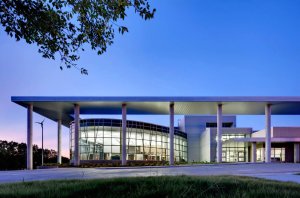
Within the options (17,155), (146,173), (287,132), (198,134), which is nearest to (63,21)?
(146,173)

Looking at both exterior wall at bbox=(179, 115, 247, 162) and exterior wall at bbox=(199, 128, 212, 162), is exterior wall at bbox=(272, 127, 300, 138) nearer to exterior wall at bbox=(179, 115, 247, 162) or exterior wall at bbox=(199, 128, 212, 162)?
exterior wall at bbox=(199, 128, 212, 162)

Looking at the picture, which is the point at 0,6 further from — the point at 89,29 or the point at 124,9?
the point at 124,9

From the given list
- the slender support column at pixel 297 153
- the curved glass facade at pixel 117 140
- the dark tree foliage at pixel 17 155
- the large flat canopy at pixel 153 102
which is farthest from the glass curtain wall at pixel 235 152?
the dark tree foliage at pixel 17 155

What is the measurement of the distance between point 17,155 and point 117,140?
34299 millimetres

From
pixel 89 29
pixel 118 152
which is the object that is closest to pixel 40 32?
pixel 89 29

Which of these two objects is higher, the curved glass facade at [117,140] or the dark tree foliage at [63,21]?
the dark tree foliage at [63,21]

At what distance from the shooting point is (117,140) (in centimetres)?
5225

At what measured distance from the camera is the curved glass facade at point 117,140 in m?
51.6

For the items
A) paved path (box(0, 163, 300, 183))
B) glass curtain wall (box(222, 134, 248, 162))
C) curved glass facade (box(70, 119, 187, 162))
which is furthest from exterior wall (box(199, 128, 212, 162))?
paved path (box(0, 163, 300, 183))

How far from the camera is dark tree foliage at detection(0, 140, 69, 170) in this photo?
66.8 metres

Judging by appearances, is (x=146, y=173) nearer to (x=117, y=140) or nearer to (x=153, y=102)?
(x=153, y=102)

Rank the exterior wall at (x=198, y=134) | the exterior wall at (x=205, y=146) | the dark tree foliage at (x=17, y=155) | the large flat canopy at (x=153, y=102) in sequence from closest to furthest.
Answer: the large flat canopy at (x=153, y=102)
the exterior wall at (x=205, y=146)
the exterior wall at (x=198, y=134)
the dark tree foliage at (x=17, y=155)

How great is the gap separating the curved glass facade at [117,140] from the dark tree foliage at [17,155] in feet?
60.4

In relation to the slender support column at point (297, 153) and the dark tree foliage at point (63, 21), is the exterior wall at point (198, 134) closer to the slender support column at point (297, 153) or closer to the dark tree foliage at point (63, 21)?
the slender support column at point (297, 153)
